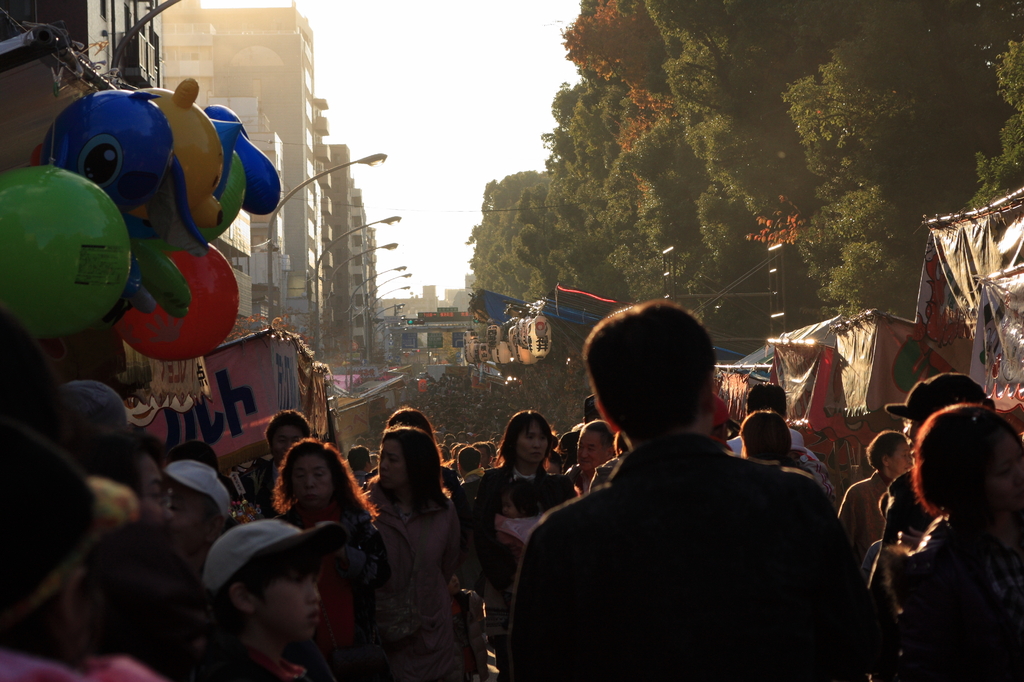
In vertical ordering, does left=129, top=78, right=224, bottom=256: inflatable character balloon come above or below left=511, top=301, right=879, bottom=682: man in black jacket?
above

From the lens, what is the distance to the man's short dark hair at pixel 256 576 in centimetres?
283

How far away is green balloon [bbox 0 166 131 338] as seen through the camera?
4094 mm

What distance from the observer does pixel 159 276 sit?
16.7 ft

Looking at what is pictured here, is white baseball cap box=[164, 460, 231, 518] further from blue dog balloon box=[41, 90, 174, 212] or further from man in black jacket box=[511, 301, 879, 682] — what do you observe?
blue dog balloon box=[41, 90, 174, 212]

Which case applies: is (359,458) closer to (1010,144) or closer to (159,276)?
(159,276)

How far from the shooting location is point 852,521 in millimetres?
6680

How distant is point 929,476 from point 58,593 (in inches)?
103

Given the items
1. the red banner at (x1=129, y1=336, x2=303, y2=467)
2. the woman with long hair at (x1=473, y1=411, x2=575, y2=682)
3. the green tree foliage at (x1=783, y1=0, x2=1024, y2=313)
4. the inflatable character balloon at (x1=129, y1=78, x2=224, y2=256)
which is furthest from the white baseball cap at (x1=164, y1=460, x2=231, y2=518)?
the green tree foliage at (x1=783, y1=0, x2=1024, y2=313)

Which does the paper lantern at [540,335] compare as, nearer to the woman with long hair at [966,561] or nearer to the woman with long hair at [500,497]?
the woman with long hair at [500,497]

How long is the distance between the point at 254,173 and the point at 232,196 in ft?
1.44

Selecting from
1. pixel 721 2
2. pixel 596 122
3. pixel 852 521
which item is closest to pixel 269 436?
pixel 852 521

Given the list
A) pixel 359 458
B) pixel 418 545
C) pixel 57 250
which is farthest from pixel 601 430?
pixel 359 458

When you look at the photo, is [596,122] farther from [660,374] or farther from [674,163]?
[660,374]

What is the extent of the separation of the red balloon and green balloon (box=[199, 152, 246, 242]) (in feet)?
0.65
